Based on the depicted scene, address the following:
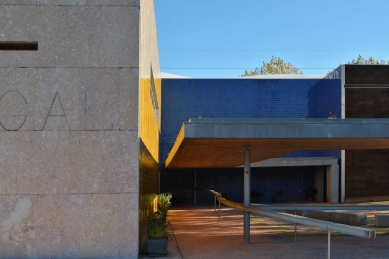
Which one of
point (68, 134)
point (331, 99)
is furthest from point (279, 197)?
point (68, 134)

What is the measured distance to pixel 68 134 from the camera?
10.2 m

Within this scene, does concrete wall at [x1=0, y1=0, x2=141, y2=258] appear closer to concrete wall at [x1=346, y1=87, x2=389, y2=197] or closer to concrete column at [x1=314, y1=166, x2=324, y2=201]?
concrete wall at [x1=346, y1=87, x2=389, y2=197]

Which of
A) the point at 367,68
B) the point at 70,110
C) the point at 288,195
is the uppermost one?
the point at 367,68

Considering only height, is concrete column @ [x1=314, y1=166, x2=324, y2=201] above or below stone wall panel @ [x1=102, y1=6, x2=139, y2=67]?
below

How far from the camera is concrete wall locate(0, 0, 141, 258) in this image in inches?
398

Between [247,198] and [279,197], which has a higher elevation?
[247,198]

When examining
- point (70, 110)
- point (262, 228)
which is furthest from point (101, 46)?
point (262, 228)

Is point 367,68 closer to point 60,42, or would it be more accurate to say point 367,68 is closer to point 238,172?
point 238,172

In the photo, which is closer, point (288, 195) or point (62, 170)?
point (62, 170)

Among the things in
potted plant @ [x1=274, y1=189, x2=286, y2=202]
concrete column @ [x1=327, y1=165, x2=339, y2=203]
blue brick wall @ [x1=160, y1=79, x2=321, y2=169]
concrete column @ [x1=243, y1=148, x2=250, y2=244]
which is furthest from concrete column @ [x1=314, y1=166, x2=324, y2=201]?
concrete column @ [x1=243, y1=148, x2=250, y2=244]

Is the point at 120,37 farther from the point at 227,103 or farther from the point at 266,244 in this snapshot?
the point at 227,103

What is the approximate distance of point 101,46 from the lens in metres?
10.4

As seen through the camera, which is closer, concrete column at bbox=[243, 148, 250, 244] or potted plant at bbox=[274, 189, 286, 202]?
concrete column at bbox=[243, 148, 250, 244]

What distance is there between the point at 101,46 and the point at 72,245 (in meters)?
3.85
